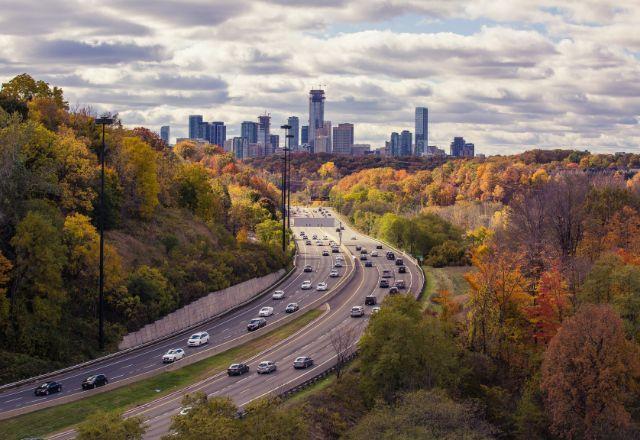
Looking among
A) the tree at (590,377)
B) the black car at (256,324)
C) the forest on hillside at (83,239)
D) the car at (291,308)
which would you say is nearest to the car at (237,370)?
the forest on hillside at (83,239)

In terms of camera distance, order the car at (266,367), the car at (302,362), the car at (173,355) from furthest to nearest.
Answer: the car at (173,355) → the car at (302,362) → the car at (266,367)

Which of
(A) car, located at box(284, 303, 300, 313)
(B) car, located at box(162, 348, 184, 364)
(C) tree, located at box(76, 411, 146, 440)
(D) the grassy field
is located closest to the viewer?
(C) tree, located at box(76, 411, 146, 440)

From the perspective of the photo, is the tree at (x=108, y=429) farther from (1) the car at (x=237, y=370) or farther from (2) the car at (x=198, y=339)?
(2) the car at (x=198, y=339)

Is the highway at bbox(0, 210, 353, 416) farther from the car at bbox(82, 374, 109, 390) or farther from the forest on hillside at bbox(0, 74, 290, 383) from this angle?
the forest on hillside at bbox(0, 74, 290, 383)

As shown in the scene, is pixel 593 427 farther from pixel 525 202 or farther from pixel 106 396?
pixel 525 202

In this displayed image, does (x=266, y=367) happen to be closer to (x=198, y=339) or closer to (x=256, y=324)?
(x=198, y=339)

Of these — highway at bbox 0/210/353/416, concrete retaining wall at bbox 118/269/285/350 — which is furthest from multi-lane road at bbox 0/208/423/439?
concrete retaining wall at bbox 118/269/285/350
